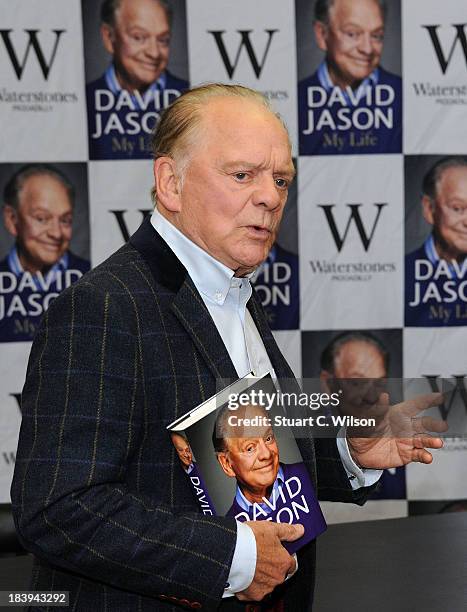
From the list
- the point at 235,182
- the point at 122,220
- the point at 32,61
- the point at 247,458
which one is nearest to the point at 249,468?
the point at 247,458

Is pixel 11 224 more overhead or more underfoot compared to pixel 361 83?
more underfoot

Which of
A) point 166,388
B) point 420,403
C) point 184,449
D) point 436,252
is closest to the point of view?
point 184,449

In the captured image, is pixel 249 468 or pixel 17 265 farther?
pixel 17 265

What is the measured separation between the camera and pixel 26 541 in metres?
1.03

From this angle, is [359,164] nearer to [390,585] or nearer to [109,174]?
[109,174]

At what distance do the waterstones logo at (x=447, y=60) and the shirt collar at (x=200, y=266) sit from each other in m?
1.86

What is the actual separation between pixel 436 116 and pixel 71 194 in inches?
50.1

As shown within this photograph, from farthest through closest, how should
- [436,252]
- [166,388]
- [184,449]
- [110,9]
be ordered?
1. [436,252]
2. [110,9]
3. [166,388]
4. [184,449]

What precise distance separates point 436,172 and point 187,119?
6.05 ft

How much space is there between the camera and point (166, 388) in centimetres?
109

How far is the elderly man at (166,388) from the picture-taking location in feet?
3.25

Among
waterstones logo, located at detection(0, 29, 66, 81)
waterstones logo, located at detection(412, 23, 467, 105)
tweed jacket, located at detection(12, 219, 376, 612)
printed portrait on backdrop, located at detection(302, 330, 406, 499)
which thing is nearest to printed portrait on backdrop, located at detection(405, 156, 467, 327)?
printed portrait on backdrop, located at detection(302, 330, 406, 499)

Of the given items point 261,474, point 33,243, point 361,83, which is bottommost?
point 261,474

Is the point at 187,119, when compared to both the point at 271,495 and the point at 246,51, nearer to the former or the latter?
the point at 271,495
